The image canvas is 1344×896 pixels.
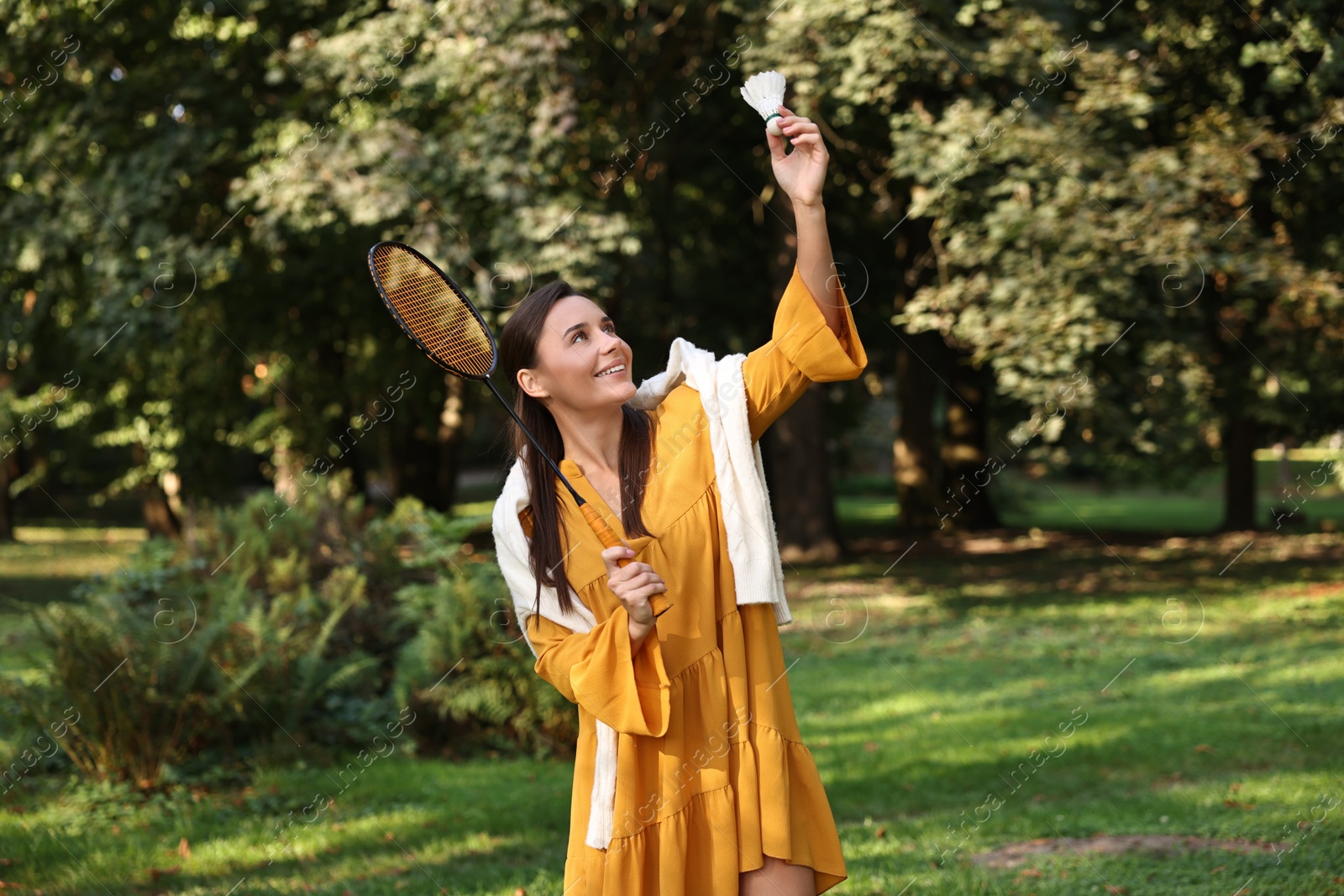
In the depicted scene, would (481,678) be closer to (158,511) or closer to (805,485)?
(805,485)

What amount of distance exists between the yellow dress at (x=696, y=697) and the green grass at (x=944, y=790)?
8.88 ft

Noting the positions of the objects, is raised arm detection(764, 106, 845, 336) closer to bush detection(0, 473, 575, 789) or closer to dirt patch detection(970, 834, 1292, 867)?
dirt patch detection(970, 834, 1292, 867)

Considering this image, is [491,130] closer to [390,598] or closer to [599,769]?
[390,598]

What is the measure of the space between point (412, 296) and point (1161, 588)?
509 inches

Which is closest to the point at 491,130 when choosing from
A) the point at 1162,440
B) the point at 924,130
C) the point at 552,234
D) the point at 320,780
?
the point at 552,234

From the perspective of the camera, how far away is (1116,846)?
217 inches

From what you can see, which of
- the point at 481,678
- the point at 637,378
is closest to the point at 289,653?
the point at 481,678

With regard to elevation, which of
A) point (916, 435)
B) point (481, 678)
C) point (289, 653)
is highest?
point (916, 435)

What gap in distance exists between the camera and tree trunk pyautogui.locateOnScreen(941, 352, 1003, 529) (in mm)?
20812

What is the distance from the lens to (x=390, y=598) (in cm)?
878

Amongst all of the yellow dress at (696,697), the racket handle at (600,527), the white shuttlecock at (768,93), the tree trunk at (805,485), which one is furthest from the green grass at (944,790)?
the tree trunk at (805,485)

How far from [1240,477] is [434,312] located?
18554 mm

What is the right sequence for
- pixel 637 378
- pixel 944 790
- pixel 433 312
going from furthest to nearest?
pixel 637 378 < pixel 944 790 < pixel 433 312

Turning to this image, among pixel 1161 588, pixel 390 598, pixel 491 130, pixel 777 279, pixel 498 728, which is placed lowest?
pixel 1161 588
